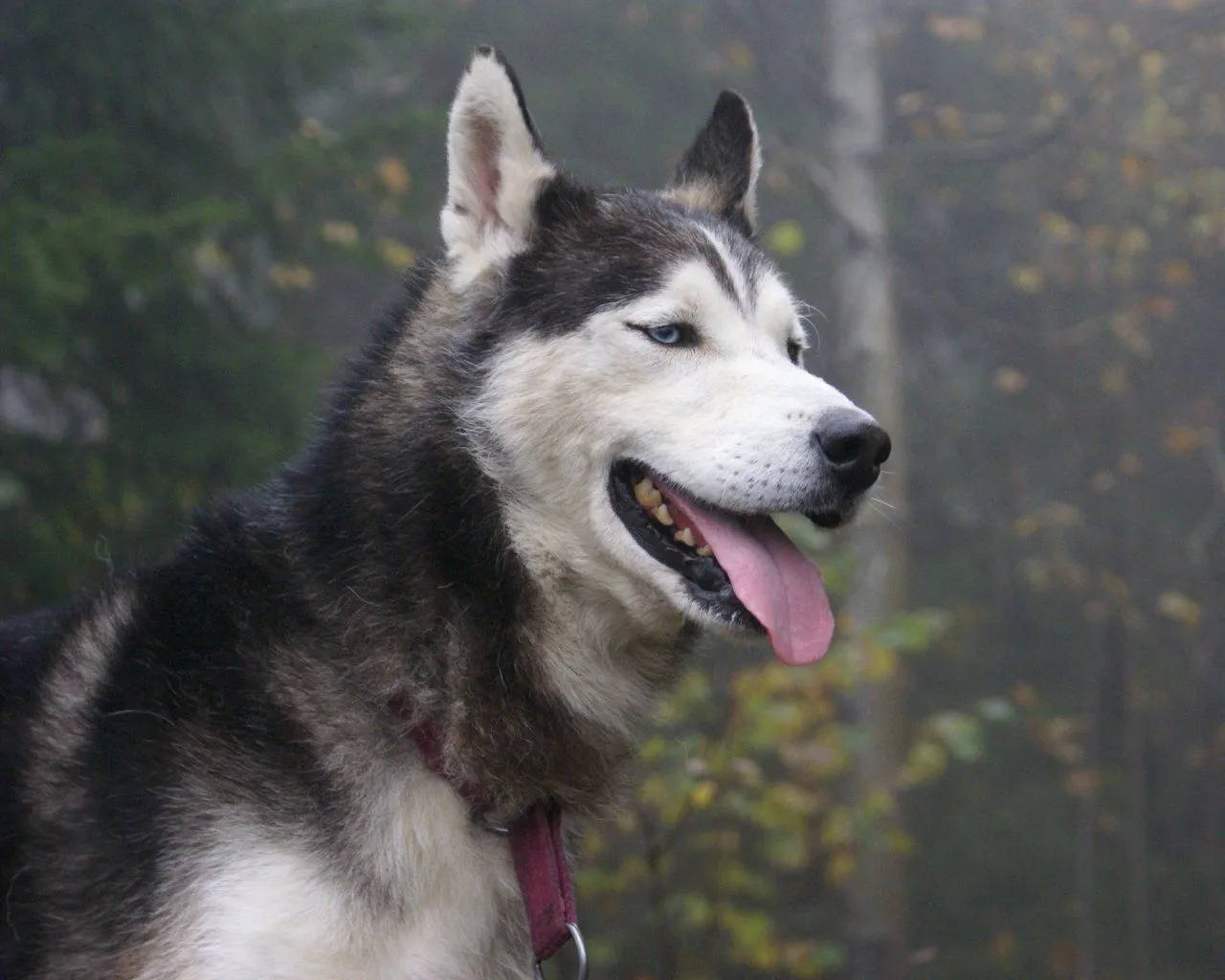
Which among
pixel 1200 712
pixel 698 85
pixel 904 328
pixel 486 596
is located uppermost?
pixel 486 596

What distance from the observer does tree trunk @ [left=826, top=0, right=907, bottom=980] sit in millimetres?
9914

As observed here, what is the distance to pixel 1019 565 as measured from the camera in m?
16.5

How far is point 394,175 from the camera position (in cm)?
905

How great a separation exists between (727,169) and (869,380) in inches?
267

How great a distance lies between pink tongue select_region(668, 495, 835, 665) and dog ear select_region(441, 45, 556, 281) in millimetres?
839

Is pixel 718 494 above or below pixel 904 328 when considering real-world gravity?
above

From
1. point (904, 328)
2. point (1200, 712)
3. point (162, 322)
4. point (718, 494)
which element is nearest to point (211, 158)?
point (162, 322)

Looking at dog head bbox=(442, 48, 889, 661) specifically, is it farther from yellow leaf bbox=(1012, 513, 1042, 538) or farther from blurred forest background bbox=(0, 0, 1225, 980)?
yellow leaf bbox=(1012, 513, 1042, 538)

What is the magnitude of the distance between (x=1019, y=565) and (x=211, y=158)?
11844 mm

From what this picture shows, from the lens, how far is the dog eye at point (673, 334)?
3.04 meters

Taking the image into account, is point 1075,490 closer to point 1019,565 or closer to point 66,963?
point 1019,565

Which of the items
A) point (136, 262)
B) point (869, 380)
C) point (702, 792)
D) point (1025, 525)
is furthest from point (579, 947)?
point (1025, 525)

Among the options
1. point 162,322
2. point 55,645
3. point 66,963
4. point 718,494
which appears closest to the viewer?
point 66,963

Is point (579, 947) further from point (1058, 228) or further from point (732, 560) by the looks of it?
point (1058, 228)
